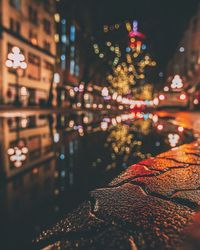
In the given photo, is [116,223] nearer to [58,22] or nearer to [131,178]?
[131,178]

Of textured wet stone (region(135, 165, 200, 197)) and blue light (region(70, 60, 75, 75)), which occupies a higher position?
blue light (region(70, 60, 75, 75))

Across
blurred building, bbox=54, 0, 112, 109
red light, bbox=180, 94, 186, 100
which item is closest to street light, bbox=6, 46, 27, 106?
blurred building, bbox=54, 0, 112, 109

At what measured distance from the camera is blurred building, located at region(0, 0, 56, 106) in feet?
82.5

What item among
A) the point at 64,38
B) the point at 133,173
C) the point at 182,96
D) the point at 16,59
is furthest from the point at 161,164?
the point at 64,38

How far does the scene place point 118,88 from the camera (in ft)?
175

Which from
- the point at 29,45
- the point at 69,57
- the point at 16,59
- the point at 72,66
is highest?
the point at 69,57

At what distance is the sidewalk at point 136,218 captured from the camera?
1108mm

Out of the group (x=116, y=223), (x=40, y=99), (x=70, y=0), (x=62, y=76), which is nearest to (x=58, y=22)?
(x=62, y=76)

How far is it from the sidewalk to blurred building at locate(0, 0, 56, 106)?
2448cm

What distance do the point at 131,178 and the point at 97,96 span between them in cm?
5586

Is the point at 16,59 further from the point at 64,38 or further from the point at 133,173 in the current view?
the point at 133,173

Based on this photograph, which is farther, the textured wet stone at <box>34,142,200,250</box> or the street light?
the street light

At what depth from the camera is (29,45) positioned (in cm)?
3011

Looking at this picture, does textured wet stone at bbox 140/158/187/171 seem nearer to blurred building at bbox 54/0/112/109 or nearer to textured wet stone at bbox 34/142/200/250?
textured wet stone at bbox 34/142/200/250
